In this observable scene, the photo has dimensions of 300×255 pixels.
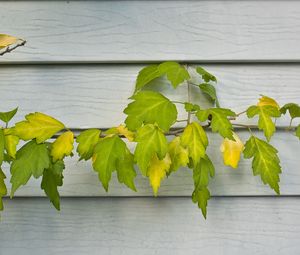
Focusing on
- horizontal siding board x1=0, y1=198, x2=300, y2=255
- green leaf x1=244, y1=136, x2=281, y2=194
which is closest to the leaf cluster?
green leaf x1=244, y1=136, x2=281, y2=194

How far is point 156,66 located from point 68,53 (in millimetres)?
238

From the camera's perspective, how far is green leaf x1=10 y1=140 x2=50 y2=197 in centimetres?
81

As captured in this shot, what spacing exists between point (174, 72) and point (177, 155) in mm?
194

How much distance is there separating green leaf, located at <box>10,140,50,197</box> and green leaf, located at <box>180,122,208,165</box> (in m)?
0.30

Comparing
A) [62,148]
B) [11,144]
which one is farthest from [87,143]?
[11,144]

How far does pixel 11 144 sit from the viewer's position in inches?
33.9

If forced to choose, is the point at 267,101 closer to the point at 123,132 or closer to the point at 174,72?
the point at 174,72

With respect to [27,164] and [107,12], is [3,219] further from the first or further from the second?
[107,12]

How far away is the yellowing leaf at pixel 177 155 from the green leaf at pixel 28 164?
28cm

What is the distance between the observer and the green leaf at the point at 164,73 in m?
0.91

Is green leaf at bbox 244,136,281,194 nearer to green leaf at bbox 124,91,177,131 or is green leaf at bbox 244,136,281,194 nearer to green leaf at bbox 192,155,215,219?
green leaf at bbox 192,155,215,219

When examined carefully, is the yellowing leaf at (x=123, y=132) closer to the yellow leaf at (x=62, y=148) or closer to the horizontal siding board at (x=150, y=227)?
the yellow leaf at (x=62, y=148)

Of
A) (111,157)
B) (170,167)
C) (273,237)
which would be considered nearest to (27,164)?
(111,157)

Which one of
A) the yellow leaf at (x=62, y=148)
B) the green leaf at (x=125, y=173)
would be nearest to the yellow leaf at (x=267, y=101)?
the green leaf at (x=125, y=173)
